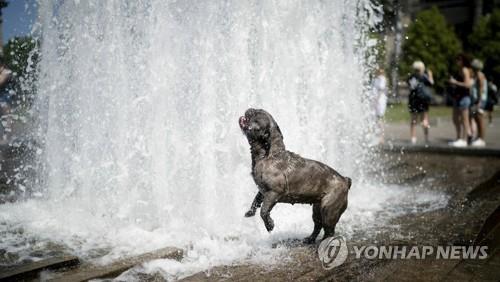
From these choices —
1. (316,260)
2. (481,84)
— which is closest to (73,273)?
(316,260)

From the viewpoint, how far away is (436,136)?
1461 centimetres

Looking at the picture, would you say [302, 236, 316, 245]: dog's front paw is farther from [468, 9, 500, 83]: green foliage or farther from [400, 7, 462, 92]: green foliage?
[468, 9, 500, 83]: green foliage

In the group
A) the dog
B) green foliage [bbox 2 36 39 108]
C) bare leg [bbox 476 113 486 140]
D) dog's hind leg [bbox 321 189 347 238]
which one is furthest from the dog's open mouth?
bare leg [bbox 476 113 486 140]

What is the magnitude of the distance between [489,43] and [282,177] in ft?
138

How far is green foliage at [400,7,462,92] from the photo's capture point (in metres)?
40.2

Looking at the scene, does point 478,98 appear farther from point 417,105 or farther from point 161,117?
point 161,117

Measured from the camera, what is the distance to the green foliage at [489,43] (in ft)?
129

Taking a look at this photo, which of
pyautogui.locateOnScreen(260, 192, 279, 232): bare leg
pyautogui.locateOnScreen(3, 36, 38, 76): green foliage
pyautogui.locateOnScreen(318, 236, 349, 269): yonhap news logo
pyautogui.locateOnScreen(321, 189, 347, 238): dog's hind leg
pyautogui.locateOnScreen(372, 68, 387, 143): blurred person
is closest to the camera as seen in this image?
pyautogui.locateOnScreen(260, 192, 279, 232): bare leg

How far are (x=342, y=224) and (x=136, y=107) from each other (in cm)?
300

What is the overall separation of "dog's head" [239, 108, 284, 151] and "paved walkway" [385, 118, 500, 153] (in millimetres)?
8194

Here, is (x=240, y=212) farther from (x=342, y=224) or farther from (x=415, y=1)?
(x=415, y=1)

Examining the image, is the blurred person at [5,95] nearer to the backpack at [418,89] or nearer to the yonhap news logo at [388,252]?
the yonhap news logo at [388,252]

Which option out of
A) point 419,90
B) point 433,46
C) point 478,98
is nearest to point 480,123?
point 478,98

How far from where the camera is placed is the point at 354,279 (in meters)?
3.70
